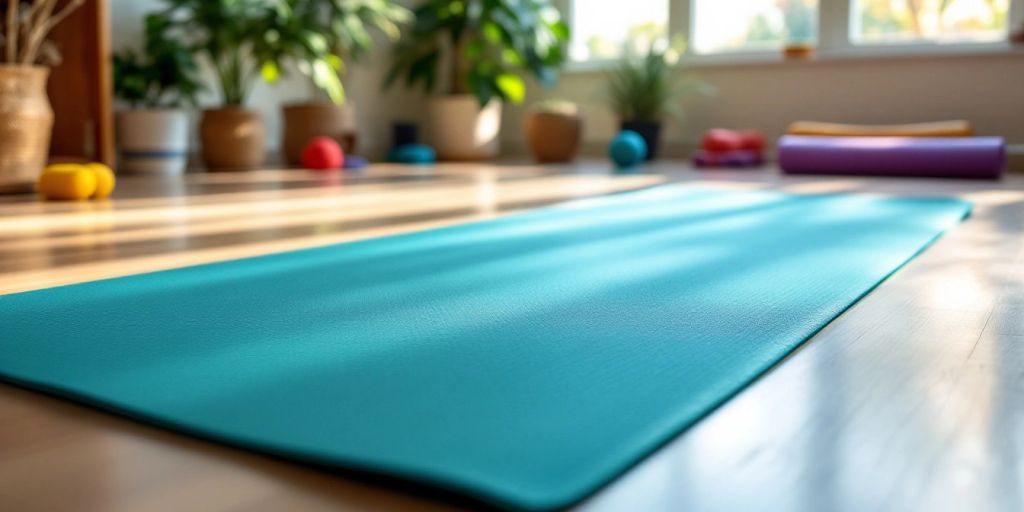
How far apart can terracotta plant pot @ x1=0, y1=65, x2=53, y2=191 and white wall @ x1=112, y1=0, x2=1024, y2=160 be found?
1.20m

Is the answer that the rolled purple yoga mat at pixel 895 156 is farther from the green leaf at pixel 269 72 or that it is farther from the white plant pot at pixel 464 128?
the green leaf at pixel 269 72

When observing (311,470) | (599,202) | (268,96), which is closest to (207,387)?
(311,470)

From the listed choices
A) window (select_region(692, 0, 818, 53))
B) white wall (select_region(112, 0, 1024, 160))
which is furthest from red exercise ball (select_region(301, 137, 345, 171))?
window (select_region(692, 0, 818, 53))

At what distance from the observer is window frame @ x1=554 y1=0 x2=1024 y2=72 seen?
14.4 feet

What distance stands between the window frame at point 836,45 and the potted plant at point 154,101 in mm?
2406

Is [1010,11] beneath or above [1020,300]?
above

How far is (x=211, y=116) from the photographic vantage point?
4090 millimetres

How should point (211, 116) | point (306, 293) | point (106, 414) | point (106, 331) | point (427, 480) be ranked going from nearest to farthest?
point (427, 480) → point (106, 414) → point (106, 331) → point (306, 293) → point (211, 116)

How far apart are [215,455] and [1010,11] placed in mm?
4552

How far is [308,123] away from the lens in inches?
176

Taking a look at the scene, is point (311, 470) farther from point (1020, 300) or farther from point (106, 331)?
point (1020, 300)

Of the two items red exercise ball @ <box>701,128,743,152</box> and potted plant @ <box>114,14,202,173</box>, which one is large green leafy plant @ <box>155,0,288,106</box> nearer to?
potted plant @ <box>114,14,202,173</box>

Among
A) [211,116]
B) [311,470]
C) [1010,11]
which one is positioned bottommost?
[311,470]

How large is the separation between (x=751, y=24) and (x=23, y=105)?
140 inches
